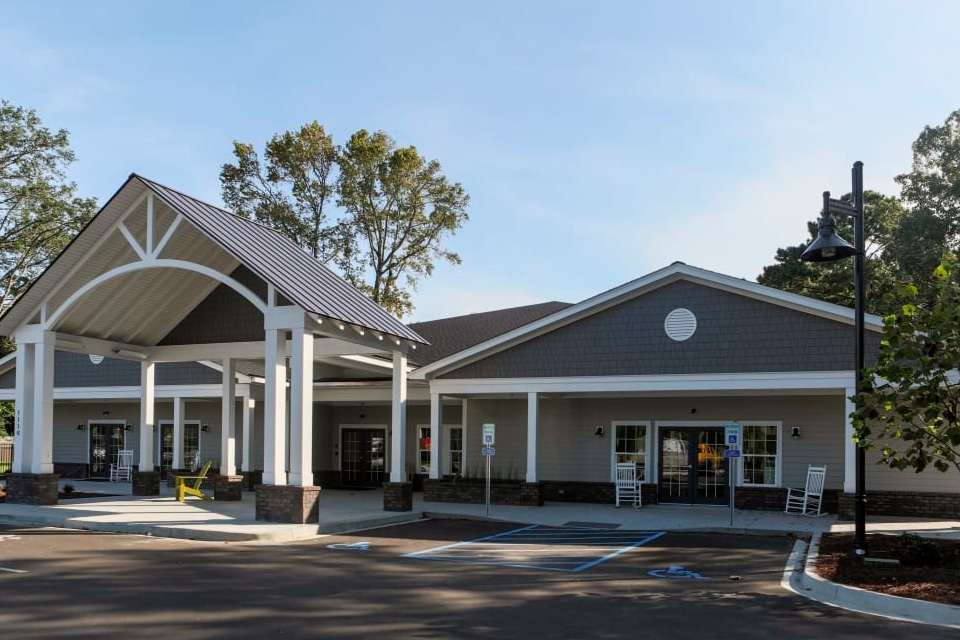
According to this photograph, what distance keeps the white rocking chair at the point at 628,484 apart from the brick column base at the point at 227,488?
895 cm

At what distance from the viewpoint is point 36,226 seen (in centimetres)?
3941

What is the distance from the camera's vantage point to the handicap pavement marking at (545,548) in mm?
12445

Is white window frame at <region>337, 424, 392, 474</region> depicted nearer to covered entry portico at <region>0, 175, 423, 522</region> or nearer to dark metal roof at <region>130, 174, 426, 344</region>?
covered entry portico at <region>0, 175, 423, 522</region>

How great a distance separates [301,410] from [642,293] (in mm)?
8263

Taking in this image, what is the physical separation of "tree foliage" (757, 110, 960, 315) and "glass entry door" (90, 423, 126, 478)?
24.2 m

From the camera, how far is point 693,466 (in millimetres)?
21172

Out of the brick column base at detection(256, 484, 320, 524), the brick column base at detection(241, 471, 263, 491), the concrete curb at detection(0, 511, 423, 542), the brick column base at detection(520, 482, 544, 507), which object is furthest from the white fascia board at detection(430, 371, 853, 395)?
the brick column base at detection(241, 471, 263, 491)

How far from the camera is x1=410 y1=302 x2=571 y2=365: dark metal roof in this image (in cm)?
2588

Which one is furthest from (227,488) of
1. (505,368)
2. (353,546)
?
(353,546)

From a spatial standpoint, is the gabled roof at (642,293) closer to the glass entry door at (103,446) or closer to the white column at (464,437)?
the white column at (464,437)

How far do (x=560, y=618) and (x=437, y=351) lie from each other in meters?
17.5

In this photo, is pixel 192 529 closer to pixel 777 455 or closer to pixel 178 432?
pixel 178 432

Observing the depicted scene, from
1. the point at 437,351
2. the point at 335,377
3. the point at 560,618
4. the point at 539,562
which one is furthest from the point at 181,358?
the point at 560,618

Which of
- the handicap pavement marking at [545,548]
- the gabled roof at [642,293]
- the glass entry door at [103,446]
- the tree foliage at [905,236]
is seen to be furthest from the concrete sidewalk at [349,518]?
the tree foliage at [905,236]
